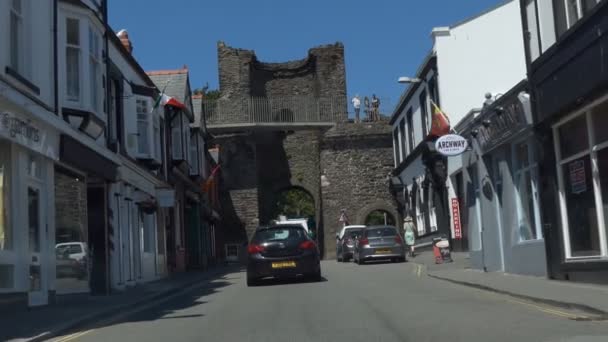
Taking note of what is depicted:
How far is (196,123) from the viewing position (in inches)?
1460

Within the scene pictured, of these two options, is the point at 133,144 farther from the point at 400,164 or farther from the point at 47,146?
the point at 400,164

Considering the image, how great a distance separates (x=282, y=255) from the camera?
747 inches

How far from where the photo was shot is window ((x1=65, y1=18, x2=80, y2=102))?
1778cm

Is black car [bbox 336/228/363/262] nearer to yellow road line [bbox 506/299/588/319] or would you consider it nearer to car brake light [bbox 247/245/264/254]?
car brake light [bbox 247/245/264/254]

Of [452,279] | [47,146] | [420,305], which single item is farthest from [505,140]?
[47,146]

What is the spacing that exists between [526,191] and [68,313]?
10.9 m

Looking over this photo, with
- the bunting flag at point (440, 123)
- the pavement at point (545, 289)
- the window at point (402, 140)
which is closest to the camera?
the pavement at point (545, 289)

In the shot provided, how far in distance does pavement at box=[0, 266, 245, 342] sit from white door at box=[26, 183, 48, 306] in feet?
1.16

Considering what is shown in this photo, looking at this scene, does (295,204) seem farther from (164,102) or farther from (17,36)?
(17,36)

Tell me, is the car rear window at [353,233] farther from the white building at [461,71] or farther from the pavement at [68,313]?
the pavement at [68,313]

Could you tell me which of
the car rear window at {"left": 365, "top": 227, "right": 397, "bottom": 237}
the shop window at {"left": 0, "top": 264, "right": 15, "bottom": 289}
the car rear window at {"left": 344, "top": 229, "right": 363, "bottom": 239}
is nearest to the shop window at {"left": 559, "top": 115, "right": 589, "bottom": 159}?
the shop window at {"left": 0, "top": 264, "right": 15, "bottom": 289}

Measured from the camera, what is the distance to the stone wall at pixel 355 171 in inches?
1785

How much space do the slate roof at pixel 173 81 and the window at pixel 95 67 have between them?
1216 cm

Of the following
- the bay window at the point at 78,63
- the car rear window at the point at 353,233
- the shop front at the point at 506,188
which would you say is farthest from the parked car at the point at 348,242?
the bay window at the point at 78,63
